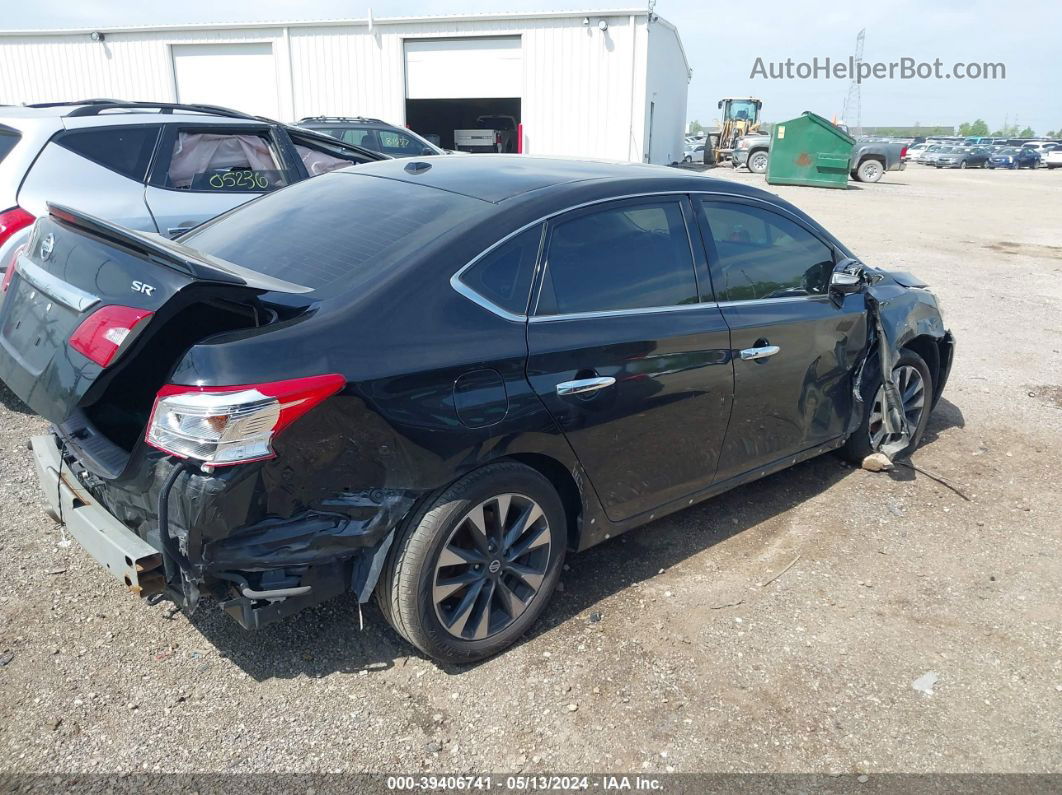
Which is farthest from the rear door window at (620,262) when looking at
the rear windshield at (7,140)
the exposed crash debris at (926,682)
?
the rear windshield at (7,140)

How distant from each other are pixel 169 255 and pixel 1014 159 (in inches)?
2296

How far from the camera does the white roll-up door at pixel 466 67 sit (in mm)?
24000

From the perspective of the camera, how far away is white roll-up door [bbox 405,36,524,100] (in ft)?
78.7

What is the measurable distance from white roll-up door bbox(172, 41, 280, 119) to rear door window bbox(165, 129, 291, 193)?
20103 millimetres

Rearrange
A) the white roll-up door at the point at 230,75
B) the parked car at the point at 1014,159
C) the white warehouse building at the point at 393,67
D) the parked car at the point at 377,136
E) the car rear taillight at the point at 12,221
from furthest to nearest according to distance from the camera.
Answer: the parked car at the point at 1014,159 < the white roll-up door at the point at 230,75 < the white warehouse building at the point at 393,67 < the parked car at the point at 377,136 < the car rear taillight at the point at 12,221

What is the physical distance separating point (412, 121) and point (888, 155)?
54.1ft

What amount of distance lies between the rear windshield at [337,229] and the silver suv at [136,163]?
1542 mm

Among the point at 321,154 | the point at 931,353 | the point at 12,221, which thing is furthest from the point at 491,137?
the point at 931,353

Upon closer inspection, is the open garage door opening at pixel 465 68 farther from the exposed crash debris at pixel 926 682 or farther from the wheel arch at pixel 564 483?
the exposed crash debris at pixel 926 682

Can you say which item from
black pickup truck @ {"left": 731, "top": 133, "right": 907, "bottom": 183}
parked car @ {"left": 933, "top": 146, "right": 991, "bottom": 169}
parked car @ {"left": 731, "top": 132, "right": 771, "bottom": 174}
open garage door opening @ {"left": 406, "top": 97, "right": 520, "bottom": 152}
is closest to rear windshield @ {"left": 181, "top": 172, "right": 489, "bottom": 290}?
open garage door opening @ {"left": 406, "top": 97, "right": 520, "bottom": 152}

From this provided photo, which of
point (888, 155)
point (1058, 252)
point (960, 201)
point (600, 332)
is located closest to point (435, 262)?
point (600, 332)

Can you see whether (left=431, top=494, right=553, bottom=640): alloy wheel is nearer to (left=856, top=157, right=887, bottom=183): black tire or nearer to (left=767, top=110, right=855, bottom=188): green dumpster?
(left=767, top=110, right=855, bottom=188): green dumpster

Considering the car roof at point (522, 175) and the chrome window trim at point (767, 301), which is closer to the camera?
the car roof at point (522, 175)

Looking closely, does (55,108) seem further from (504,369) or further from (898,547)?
(898,547)
